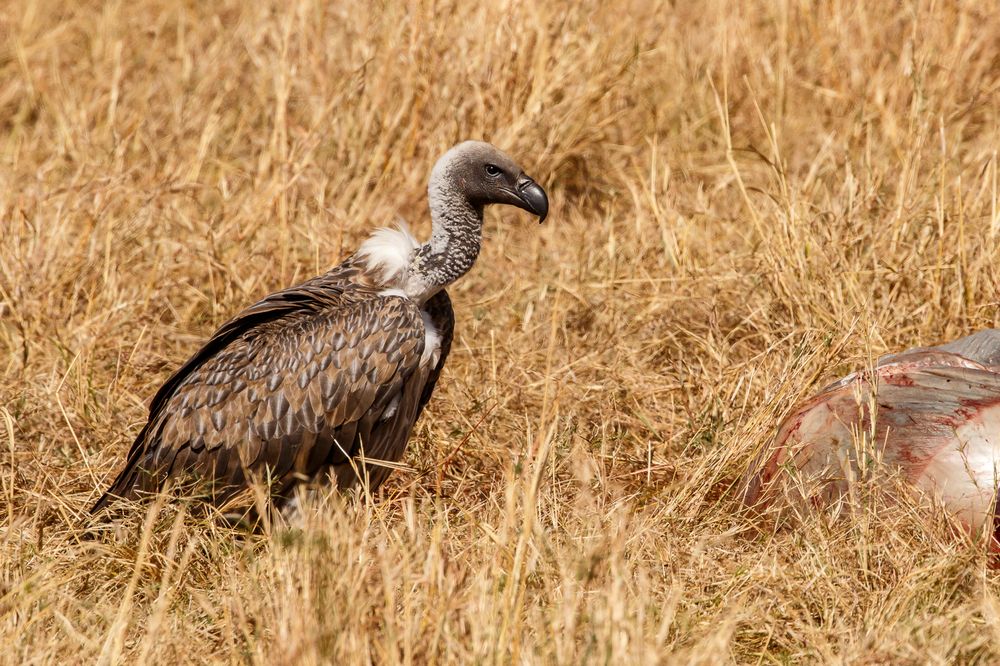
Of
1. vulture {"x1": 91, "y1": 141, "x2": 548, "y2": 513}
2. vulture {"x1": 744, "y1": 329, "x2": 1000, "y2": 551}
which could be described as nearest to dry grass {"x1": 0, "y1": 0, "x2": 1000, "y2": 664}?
vulture {"x1": 744, "y1": 329, "x2": 1000, "y2": 551}

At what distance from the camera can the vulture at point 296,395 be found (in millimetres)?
3742

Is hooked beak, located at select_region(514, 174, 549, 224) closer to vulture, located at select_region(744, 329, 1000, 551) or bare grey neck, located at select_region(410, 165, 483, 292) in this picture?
bare grey neck, located at select_region(410, 165, 483, 292)

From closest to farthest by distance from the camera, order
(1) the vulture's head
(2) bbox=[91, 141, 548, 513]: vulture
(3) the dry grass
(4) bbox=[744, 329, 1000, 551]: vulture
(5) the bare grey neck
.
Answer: (3) the dry grass, (4) bbox=[744, 329, 1000, 551]: vulture, (2) bbox=[91, 141, 548, 513]: vulture, (5) the bare grey neck, (1) the vulture's head

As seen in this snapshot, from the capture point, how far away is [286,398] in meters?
3.78

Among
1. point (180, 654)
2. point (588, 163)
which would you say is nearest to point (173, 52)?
point (588, 163)

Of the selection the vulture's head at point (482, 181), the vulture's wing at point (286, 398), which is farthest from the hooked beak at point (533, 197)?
the vulture's wing at point (286, 398)

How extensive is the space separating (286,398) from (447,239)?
0.68m

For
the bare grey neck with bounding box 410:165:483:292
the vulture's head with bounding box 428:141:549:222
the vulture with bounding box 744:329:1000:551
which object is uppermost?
the vulture's head with bounding box 428:141:549:222

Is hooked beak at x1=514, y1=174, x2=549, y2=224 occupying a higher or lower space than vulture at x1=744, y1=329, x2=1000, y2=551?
higher

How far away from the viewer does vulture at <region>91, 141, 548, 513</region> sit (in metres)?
3.74

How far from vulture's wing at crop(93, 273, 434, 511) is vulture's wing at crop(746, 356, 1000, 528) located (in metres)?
1.08

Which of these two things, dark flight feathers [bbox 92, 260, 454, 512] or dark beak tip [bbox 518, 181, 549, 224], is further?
dark beak tip [bbox 518, 181, 549, 224]

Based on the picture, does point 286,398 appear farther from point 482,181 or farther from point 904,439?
point 904,439

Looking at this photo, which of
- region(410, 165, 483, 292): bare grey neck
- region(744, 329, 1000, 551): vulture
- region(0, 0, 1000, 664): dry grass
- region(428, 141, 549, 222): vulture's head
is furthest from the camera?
region(428, 141, 549, 222): vulture's head
